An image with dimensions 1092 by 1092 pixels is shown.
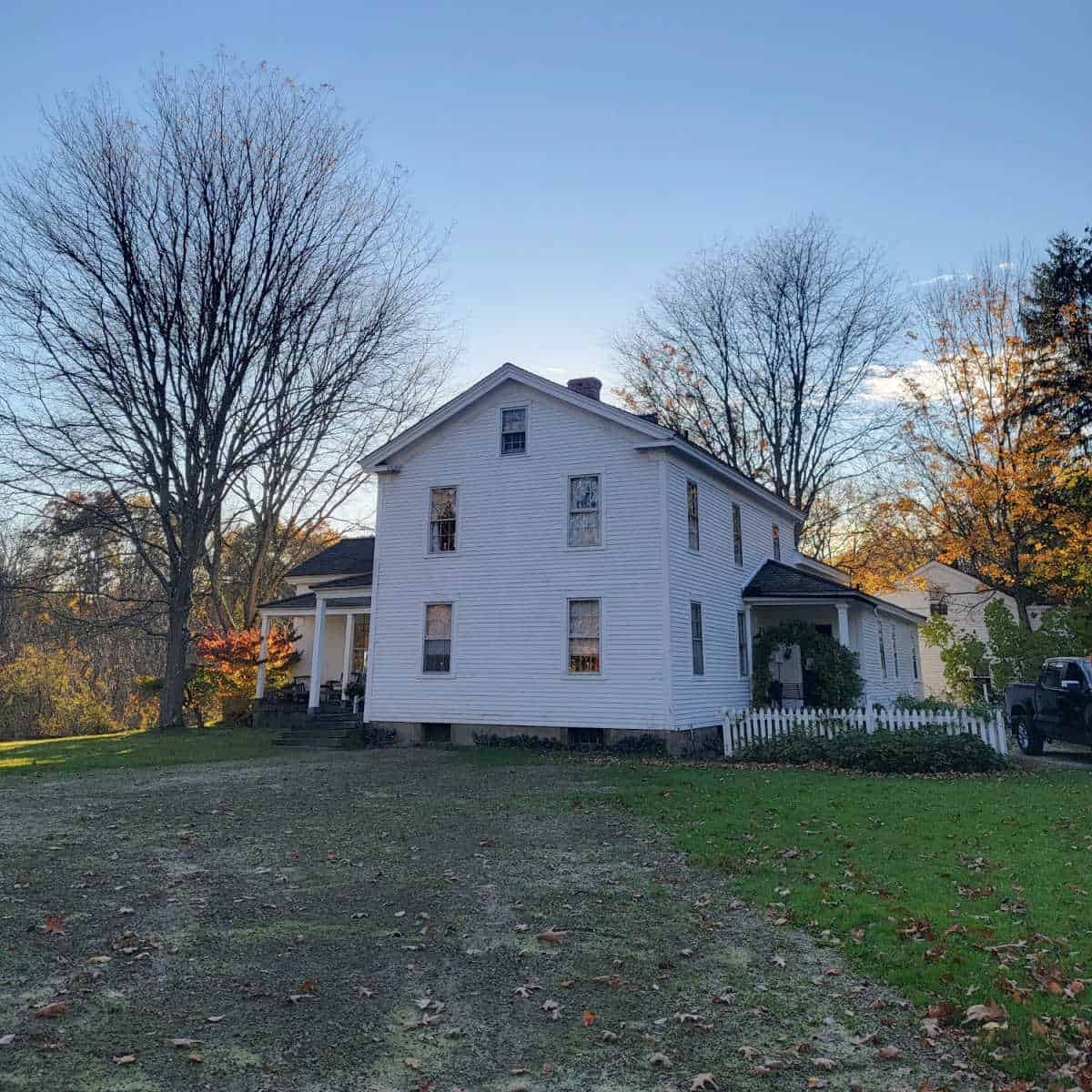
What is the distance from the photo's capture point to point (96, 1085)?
159 inches

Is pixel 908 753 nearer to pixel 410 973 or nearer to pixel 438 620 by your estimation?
pixel 438 620

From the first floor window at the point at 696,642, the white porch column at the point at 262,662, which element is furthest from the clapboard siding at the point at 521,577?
the white porch column at the point at 262,662

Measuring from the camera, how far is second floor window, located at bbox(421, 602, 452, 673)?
2031cm

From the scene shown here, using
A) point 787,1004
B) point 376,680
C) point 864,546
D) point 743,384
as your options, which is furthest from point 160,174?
point 864,546

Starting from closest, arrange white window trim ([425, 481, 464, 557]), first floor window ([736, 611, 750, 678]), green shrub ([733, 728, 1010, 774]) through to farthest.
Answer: green shrub ([733, 728, 1010, 774]) < white window trim ([425, 481, 464, 557]) < first floor window ([736, 611, 750, 678])

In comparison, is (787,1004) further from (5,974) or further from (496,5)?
(496,5)

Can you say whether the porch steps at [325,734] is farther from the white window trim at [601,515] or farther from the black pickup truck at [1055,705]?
the black pickup truck at [1055,705]

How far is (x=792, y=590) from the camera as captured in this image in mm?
22375

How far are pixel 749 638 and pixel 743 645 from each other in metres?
0.34

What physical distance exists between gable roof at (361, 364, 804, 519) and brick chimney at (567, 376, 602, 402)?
0.78m

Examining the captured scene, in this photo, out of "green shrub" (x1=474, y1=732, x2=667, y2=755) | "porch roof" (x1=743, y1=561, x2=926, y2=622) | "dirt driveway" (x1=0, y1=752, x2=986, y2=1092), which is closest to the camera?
"dirt driveway" (x1=0, y1=752, x2=986, y2=1092)

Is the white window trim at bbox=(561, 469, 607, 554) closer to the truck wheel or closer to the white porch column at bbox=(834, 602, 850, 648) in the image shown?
the white porch column at bbox=(834, 602, 850, 648)

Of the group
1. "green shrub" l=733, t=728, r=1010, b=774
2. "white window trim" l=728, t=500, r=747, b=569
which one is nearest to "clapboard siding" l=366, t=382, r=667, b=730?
"green shrub" l=733, t=728, r=1010, b=774

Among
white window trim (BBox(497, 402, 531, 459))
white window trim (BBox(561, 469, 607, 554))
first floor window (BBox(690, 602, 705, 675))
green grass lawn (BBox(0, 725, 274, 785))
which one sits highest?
white window trim (BBox(497, 402, 531, 459))
